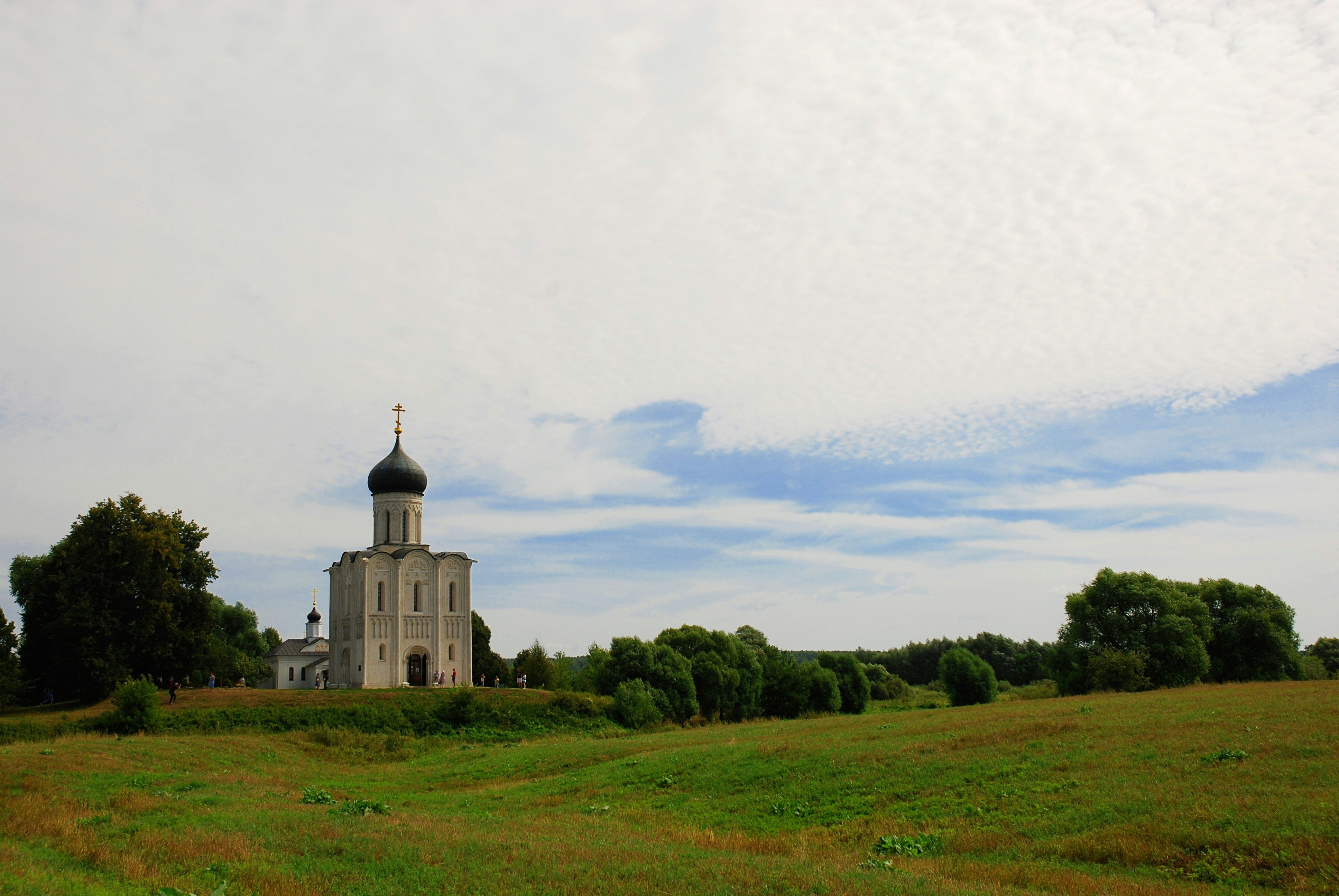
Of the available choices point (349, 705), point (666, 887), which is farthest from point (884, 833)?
point (349, 705)

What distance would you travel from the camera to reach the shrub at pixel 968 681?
6456cm

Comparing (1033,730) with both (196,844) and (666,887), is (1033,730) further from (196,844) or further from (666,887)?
(196,844)

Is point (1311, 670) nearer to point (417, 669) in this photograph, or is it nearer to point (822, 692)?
point (822, 692)

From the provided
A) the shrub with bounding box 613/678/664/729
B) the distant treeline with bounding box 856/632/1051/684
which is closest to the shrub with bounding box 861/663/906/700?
the distant treeline with bounding box 856/632/1051/684

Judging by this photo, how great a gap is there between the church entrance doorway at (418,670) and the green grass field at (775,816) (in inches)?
1276

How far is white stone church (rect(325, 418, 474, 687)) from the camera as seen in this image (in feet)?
210

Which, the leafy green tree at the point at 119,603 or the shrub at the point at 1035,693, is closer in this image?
the leafy green tree at the point at 119,603

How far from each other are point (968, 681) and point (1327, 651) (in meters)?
44.5

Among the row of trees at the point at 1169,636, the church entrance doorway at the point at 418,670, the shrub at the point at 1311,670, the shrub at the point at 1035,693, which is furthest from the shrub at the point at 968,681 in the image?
the church entrance doorway at the point at 418,670

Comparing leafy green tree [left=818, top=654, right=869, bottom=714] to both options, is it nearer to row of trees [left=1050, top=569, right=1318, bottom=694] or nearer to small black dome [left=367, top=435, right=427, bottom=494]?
row of trees [left=1050, top=569, right=1318, bottom=694]

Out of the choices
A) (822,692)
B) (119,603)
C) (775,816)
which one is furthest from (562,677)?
(775,816)

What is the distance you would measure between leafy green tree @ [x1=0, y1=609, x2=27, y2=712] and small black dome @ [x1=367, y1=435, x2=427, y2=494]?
2384 centimetres

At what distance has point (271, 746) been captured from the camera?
132ft

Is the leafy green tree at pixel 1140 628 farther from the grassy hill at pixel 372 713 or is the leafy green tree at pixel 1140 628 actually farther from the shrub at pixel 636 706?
the grassy hill at pixel 372 713
